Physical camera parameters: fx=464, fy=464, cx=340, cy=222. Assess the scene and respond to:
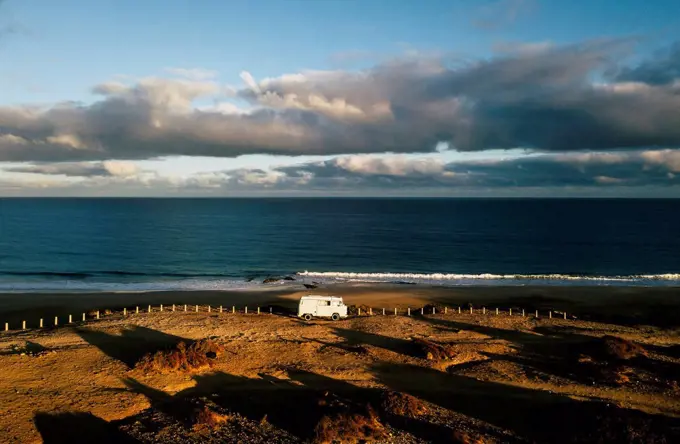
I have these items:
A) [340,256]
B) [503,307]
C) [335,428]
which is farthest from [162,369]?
[340,256]

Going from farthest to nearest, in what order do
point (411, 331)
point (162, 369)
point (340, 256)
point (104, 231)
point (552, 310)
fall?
point (104, 231) < point (340, 256) < point (552, 310) < point (411, 331) < point (162, 369)

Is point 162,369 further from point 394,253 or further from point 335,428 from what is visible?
point 394,253

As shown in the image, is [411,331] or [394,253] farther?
[394,253]

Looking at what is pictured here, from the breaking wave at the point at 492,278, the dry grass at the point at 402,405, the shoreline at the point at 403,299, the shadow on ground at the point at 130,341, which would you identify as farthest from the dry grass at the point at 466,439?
the breaking wave at the point at 492,278

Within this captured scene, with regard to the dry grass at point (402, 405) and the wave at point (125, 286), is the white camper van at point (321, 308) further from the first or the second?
the wave at point (125, 286)

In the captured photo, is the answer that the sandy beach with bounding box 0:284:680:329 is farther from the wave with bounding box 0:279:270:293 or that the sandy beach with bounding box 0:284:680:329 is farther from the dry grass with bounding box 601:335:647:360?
the dry grass with bounding box 601:335:647:360

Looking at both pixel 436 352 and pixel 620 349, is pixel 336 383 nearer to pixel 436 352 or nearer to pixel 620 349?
pixel 436 352

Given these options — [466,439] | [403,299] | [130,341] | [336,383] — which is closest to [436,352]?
[336,383]
